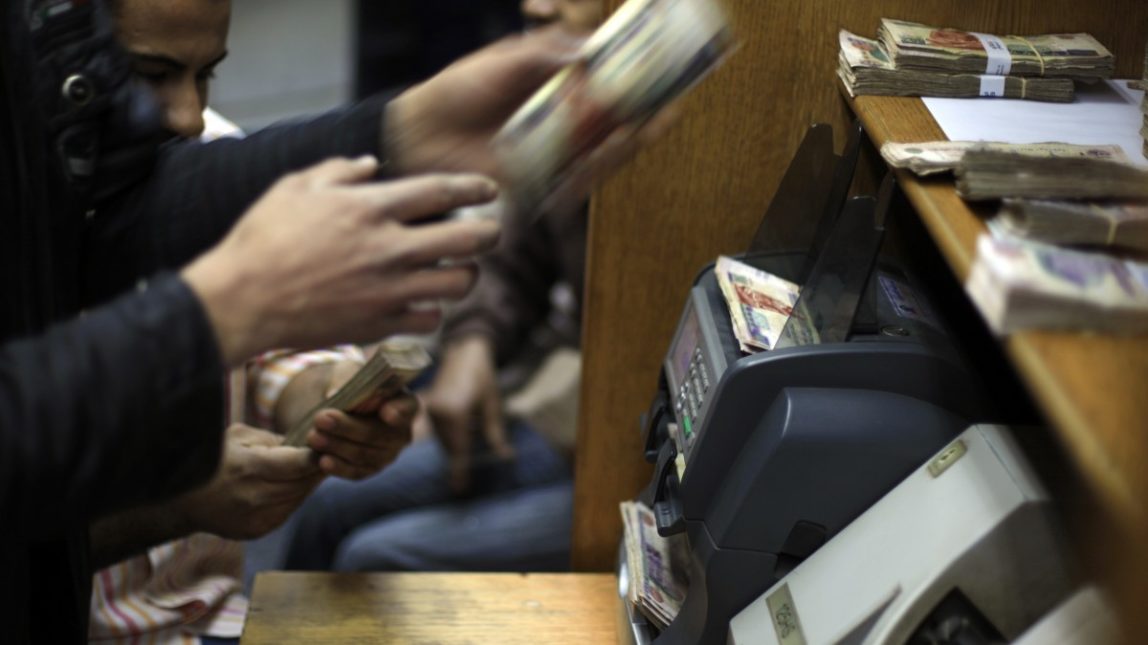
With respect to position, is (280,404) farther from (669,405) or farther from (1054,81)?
(1054,81)

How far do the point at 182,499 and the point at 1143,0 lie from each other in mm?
1260

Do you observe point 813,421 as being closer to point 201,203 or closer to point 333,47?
point 201,203

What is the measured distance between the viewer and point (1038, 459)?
3.38 feet

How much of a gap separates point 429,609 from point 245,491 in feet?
0.89

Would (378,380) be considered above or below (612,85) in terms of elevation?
below

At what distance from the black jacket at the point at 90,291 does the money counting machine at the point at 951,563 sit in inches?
21.7

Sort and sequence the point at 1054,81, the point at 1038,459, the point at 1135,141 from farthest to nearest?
the point at 1054,81, the point at 1135,141, the point at 1038,459

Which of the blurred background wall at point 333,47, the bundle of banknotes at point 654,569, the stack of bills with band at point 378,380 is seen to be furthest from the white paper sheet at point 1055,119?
the blurred background wall at point 333,47

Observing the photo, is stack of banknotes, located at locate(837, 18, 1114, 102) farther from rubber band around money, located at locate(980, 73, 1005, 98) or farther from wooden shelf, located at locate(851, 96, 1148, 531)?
wooden shelf, located at locate(851, 96, 1148, 531)

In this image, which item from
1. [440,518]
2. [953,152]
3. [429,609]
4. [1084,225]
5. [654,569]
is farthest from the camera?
[440,518]

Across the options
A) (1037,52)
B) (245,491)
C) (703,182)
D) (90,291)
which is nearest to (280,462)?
(245,491)

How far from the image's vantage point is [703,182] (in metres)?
1.46

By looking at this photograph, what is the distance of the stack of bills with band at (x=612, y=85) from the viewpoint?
3.58 ft

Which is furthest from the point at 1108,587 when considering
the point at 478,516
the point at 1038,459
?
the point at 478,516
